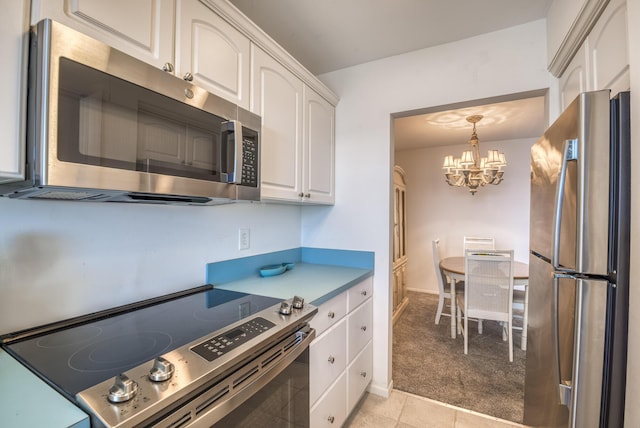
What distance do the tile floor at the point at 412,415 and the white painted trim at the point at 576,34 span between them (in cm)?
206

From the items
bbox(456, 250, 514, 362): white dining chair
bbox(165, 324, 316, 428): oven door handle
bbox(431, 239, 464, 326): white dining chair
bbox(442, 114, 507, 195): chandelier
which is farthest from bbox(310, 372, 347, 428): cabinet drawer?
bbox(442, 114, 507, 195): chandelier

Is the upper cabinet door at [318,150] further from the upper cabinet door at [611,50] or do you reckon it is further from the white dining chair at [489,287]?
the white dining chair at [489,287]

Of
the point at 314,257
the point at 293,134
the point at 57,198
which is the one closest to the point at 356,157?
the point at 293,134

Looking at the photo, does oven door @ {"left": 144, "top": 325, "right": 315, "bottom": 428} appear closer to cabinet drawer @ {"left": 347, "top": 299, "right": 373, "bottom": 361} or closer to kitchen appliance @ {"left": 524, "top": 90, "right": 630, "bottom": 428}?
Result: cabinet drawer @ {"left": 347, "top": 299, "right": 373, "bottom": 361}

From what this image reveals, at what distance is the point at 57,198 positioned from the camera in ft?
3.08

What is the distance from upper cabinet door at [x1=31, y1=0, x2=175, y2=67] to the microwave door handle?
0.95 ft

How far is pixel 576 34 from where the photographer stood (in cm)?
118

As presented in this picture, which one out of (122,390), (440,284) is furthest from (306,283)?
(440,284)

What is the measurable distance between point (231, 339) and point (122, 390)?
1.05 feet

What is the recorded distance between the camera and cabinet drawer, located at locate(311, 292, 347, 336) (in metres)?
1.34

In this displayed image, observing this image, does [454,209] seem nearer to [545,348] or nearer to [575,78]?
[575,78]

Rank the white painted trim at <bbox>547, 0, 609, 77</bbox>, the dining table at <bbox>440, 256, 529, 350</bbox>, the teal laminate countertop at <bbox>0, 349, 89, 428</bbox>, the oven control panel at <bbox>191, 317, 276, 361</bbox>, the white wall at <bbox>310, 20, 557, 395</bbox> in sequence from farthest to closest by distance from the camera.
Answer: the dining table at <bbox>440, 256, 529, 350</bbox>, the white wall at <bbox>310, 20, 557, 395</bbox>, the white painted trim at <bbox>547, 0, 609, 77</bbox>, the oven control panel at <bbox>191, 317, 276, 361</bbox>, the teal laminate countertop at <bbox>0, 349, 89, 428</bbox>

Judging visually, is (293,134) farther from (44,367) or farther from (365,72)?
(44,367)

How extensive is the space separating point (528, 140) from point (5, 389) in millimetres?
5185
